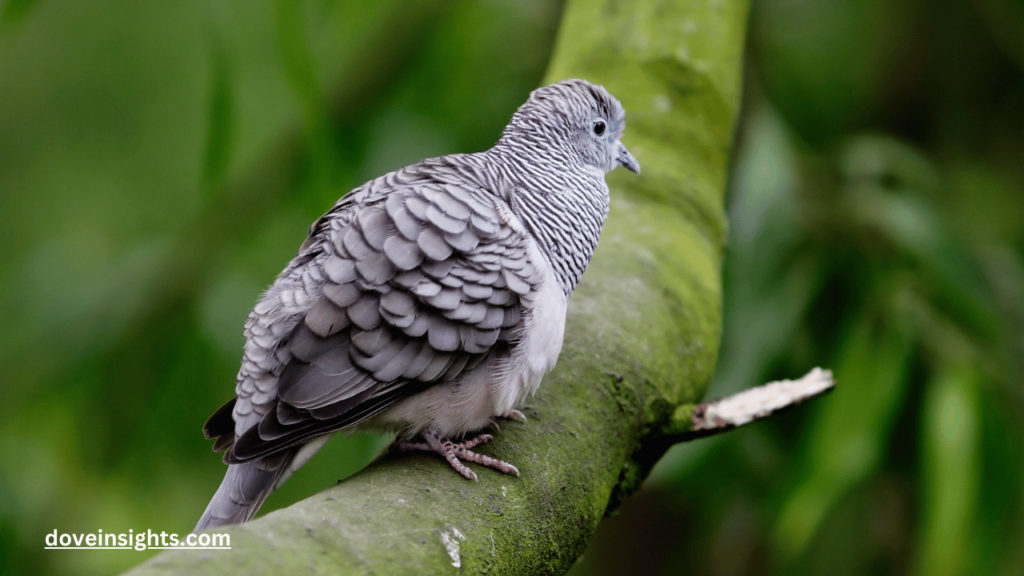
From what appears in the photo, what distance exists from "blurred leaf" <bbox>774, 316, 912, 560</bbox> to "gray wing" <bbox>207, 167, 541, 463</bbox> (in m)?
1.45

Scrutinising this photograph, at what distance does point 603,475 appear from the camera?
1.46 m

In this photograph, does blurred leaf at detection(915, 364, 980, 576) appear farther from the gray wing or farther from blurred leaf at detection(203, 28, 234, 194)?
blurred leaf at detection(203, 28, 234, 194)

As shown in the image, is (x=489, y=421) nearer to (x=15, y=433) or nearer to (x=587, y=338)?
(x=587, y=338)

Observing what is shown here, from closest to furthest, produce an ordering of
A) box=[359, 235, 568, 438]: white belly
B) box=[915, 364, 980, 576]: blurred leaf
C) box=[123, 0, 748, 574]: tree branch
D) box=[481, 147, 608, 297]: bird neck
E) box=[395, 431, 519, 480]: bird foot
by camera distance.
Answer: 1. box=[123, 0, 748, 574]: tree branch
2. box=[395, 431, 519, 480]: bird foot
3. box=[359, 235, 568, 438]: white belly
4. box=[481, 147, 608, 297]: bird neck
5. box=[915, 364, 980, 576]: blurred leaf

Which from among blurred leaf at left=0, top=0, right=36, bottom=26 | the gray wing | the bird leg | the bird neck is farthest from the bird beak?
blurred leaf at left=0, top=0, right=36, bottom=26

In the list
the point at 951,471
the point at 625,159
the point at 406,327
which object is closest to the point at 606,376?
the point at 406,327

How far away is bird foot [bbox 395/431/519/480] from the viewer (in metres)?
1.29

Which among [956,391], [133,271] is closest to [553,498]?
[956,391]

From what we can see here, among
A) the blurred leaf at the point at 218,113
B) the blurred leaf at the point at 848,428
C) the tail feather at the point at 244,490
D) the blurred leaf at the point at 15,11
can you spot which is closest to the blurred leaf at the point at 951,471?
the blurred leaf at the point at 848,428

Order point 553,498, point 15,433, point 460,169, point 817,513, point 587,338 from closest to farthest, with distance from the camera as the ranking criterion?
point 553,498, point 460,169, point 587,338, point 817,513, point 15,433

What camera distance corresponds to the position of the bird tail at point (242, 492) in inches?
52.4

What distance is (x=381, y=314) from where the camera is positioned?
132 cm

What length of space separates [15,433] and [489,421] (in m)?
2.89

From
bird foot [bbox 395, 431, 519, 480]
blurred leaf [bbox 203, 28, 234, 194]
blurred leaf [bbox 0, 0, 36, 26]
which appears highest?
blurred leaf [bbox 0, 0, 36, 26]
